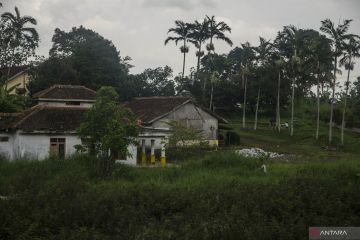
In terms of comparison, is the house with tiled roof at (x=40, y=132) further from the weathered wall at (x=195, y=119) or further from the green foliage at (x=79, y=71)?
the green foliage at (x=79, y=71)

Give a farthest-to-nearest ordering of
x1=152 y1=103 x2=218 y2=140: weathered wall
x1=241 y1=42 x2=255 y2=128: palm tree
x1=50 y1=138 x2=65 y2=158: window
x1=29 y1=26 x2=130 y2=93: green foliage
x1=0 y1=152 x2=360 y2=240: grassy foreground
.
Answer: x1=241 y1=42 x2=255 y2=128: palm tree → x1=29 y1=26 x2=130 y2=93: green foliage → x1=152 y1=103 x2=218 y2=140: weathered wall → x1=50 y1=138 x2=65 y2=158: window → x1=0 y1=152 x2=360 y2=240: grassy foreground

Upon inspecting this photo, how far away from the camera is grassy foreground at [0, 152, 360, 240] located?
10.2 m

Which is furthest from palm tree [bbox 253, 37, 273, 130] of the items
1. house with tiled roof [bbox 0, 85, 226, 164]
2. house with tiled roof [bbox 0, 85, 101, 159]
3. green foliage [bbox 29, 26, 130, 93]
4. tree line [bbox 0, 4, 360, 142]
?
house with tiled roof [bbox 0, 85, 101, 159]

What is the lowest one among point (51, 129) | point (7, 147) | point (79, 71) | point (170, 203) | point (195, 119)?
point (170, 203)

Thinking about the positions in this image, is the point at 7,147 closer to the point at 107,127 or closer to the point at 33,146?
the point at 33,146

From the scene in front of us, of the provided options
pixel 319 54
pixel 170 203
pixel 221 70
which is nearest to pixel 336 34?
pixel 319 54

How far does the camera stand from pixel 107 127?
22.4 m

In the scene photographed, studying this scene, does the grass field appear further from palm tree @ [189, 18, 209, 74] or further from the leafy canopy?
palm tree @ [189, 18, 209, 74]

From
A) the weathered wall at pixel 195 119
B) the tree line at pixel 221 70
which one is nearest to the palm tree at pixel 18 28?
the tree line at pixel 221 70

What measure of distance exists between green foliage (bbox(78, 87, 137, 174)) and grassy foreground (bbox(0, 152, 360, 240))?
→ 47.2 inches

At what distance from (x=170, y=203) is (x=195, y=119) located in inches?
1055

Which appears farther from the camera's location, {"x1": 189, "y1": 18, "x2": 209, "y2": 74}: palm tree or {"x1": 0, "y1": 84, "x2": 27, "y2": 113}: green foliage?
{"x1": 189, "y1": 18, "x2": 209, "y2": 74}: palm tree

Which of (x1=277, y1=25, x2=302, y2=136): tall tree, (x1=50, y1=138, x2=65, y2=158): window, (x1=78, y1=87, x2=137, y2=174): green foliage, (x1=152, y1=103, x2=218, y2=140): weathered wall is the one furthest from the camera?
(x1=277, y1=25, x2=302, y2=136): tall tree

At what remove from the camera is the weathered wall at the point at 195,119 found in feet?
129
